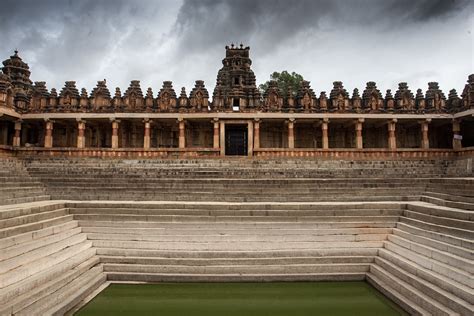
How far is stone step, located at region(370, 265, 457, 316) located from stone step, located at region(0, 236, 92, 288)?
22.1ft

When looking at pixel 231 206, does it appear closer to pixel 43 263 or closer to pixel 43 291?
pixel 43 263

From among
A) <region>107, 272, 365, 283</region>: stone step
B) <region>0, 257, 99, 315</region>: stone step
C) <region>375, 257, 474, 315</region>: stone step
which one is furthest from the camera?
<region>107, 272, 365, 283</region>: stone step

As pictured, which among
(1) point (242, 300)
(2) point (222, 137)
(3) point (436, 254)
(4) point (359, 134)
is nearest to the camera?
(1) point (242, 300)

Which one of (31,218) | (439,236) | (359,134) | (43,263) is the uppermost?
(359,134)

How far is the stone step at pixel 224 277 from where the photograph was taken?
6.32 metres

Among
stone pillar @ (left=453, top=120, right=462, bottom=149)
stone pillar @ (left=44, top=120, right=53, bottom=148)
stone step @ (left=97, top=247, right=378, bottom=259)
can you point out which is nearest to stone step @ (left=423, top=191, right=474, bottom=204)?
stone step @ (left=97, top=247, right=378, bottom=259)

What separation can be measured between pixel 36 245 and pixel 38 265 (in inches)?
24.8

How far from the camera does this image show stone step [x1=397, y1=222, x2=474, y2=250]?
5.39 meters

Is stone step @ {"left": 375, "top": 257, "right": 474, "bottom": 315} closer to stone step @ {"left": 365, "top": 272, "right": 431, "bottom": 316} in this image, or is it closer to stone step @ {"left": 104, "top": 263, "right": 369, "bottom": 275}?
stone step @ {"left": 365, "top": 272, "right": 431, "bottom": 316}

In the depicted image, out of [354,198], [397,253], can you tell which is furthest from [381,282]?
[354,198]

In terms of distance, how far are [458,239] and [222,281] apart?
4.83 m

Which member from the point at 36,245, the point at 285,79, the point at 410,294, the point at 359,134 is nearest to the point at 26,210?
the point at 36,245

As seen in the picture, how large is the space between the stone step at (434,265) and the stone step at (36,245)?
7676 millimetres

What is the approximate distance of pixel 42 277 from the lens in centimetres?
516
